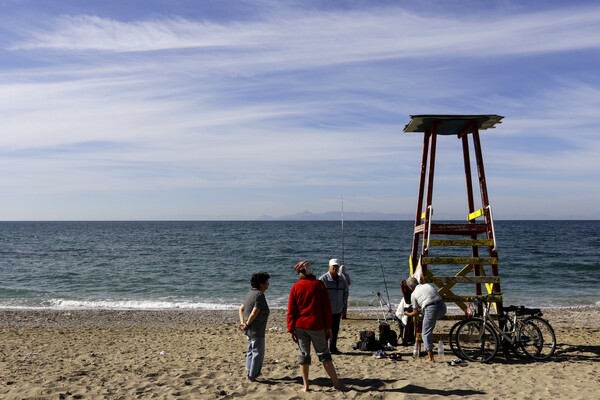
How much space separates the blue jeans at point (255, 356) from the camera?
8.06 meters

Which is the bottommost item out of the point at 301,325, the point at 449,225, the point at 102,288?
the point at 102,288

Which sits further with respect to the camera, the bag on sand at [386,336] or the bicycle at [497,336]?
the bag on sand at [386,336]

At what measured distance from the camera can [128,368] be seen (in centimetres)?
Result: 944

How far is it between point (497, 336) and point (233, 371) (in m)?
4.17

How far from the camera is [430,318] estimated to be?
31.0ft

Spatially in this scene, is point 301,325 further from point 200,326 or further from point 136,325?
point 136,325

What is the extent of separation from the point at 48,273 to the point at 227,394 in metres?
30.5

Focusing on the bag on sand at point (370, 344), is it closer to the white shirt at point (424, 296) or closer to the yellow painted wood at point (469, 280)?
the white shirt at point (424, 296)

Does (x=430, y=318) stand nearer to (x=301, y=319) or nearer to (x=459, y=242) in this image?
(x=459, y=242)

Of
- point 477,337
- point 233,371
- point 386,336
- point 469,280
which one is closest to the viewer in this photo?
point 233,371

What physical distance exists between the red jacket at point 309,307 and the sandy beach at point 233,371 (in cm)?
91

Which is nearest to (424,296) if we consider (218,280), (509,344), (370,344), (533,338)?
(509,344)

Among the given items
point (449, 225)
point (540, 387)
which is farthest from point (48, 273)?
point (540, 387)

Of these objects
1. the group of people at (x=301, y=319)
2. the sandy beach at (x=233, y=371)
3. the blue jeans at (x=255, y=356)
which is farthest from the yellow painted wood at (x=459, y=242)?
the blue jeans at (x=255, y=356)
